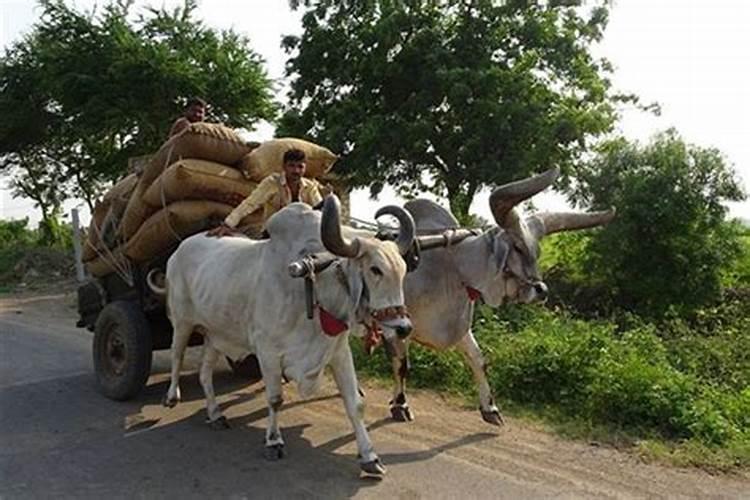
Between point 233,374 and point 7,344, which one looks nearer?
point 233,374

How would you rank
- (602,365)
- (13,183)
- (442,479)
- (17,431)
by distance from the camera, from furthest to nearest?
1. (13,183)
2. (602,365)
3. (17,431)
4. (442,479)

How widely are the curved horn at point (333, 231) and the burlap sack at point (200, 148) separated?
2.19 m

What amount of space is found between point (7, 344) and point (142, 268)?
352 cm

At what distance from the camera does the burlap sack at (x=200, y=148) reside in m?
5.87

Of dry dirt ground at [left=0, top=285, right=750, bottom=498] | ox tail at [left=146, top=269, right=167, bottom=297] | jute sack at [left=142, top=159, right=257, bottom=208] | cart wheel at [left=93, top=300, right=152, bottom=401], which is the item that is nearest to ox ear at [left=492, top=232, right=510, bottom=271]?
dry dirt ground at [left=0, top=285, right=750, bottom=498]

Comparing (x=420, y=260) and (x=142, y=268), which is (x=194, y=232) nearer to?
(x=142, y=268)

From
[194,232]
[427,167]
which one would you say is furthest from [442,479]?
[427,167]

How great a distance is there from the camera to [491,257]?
17.7 feet

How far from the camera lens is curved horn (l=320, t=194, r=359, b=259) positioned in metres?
4.04

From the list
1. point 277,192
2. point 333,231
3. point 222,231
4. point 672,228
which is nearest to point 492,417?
point 333,231

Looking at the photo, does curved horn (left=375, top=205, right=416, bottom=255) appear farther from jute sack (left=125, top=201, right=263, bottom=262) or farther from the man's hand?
jute sack (left=125, top=201, right=263, bottom=262)

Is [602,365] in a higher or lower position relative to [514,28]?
Answer: lower

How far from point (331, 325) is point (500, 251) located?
1574 millimetres

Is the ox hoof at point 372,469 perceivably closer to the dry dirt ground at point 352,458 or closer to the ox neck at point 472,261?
the dry dirt ground at point 352,458
